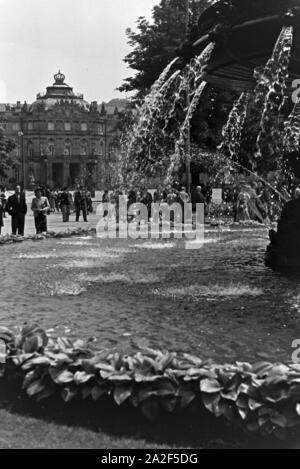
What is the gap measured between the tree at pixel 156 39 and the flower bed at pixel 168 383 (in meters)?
33.4

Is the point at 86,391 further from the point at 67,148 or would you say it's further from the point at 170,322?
the point at 67,148

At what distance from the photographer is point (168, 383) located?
4.36 m

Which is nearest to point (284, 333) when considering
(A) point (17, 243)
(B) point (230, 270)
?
(B) point (230, 270)

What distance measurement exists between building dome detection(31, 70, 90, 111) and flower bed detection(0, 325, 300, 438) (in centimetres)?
15797

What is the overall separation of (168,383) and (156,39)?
37.2 metres

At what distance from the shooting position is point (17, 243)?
14.8 meters

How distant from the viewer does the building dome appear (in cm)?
15962

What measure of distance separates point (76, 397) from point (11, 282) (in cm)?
465

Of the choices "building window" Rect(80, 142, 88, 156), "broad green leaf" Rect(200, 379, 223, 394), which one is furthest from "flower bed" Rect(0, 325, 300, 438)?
"building window" Rect(80, 142, 88, 156)

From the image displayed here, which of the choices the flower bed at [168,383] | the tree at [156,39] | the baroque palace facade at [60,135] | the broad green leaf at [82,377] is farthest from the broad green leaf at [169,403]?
the baroque palace facade at [60,135]

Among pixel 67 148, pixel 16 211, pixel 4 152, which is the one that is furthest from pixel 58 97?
pixel 16 211

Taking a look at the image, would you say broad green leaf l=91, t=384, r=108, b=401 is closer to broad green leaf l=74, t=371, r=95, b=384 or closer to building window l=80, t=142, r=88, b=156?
broad green leaf l=74, t=371, r=95, b=384

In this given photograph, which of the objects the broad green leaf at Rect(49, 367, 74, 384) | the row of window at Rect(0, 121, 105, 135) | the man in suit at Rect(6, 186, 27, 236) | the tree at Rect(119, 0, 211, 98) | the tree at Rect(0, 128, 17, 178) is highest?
the row of window at Rect(0, 121, 105, 135)

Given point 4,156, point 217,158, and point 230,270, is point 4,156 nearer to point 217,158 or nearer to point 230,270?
point 217,158
